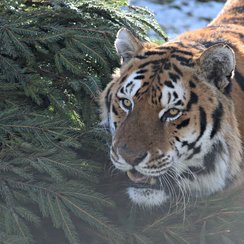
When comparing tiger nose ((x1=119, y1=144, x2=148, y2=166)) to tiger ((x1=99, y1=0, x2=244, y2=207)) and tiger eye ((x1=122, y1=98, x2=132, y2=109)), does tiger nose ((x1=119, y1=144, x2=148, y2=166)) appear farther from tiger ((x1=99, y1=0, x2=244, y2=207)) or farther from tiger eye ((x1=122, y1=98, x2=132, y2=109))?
tiger eye ((x1=122, y1=98, x2=132, y2=109))

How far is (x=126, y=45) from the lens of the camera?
438cm

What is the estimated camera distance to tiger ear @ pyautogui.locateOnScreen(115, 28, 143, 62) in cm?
432

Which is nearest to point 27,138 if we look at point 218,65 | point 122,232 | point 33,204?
point 33,204

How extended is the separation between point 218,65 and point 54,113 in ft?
3.06

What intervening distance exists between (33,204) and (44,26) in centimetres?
107

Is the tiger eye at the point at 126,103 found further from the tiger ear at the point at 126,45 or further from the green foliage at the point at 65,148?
the tiger ear at the point at 126,45

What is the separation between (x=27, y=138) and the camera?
160 inches

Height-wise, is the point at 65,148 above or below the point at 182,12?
above

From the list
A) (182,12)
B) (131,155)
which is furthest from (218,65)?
(182,12)

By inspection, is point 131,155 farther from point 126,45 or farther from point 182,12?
point 182,12

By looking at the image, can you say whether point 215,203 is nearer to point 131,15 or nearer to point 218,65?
point 218,65

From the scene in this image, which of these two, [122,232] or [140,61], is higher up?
[140,61]

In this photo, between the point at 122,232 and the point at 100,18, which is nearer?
the point at 122,232

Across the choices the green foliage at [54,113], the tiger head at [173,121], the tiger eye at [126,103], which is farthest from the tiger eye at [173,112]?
the green foliage at [54,113]
